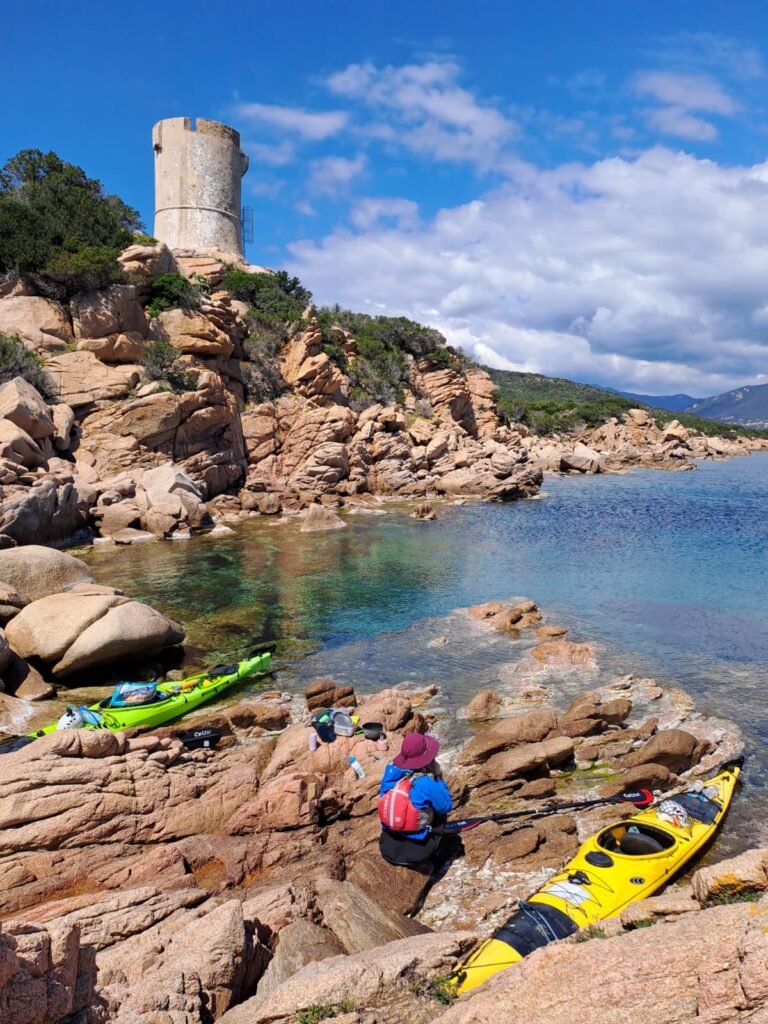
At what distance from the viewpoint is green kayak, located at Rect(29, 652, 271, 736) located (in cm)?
1117

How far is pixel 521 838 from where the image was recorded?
27.8 feet

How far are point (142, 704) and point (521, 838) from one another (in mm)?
7196

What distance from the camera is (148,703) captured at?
40.3 ft

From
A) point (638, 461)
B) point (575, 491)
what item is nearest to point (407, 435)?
point (575, 491)

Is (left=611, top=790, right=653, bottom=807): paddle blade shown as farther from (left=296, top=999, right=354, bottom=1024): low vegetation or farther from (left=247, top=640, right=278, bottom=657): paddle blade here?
(left=247, top=640, right=278, bottom=657): paddle blade

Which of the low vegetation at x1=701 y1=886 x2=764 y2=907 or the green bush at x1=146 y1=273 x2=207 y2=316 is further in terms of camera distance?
the green bush at x1=146 y1=273 x2=207 y2=316

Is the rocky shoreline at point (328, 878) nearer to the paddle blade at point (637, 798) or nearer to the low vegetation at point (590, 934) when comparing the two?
the low vegetation at point (590, 934)

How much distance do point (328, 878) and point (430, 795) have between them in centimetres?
148

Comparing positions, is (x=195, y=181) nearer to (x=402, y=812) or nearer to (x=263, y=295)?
(x=263, y=295)

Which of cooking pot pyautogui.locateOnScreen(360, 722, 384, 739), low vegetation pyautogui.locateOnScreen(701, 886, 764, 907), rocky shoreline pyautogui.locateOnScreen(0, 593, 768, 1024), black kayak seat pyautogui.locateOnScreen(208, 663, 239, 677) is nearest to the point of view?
rocky shoreline pyautogui.locateOnScreen(0, 593, 768, 1024)

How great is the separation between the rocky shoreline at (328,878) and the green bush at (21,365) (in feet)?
84.1

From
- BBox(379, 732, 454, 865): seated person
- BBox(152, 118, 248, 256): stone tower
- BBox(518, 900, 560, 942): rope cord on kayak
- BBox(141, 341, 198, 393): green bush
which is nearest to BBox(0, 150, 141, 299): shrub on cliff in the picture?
BBox(141, 341, 198, 393): green bush

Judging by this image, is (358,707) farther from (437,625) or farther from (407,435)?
(407,435)

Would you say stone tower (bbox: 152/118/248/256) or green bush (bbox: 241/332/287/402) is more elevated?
stone tower (bbox: 152/118/248/256)
